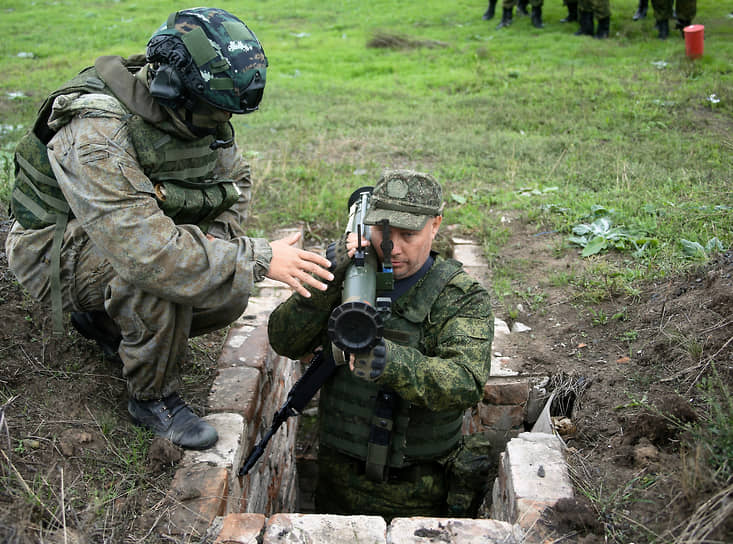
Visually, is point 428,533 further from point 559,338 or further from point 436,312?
point 559,338

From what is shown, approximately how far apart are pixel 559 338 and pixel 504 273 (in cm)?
86

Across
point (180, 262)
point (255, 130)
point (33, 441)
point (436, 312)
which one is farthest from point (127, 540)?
point (255, 130)

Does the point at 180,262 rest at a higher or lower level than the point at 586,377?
higher

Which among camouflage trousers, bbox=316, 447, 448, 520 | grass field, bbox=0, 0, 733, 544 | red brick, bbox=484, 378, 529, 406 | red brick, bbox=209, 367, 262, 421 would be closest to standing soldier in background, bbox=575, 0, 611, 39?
grass field, bbox=0, 0, 733, 544

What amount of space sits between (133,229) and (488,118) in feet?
20.4

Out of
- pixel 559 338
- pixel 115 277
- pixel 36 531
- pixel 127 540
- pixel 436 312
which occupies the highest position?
pixel 115 277

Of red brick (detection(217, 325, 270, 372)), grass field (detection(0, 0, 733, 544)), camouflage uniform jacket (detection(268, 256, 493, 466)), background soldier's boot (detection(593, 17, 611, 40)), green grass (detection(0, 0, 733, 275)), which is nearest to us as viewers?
camouflage uniform jacket (detection(268, 256, 493, 466))

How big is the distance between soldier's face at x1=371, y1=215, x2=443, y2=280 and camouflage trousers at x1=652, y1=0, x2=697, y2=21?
1056 cm

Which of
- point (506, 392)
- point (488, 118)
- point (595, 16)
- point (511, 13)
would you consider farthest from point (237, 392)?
point (511, 13)

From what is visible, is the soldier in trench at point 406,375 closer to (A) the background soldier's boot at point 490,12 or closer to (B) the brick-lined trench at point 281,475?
(B) the brick-lined trench at point 281,475

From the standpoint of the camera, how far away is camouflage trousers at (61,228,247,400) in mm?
2611

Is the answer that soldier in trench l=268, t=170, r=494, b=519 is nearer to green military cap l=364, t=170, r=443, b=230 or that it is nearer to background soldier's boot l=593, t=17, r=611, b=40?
green military cap l=364, t=170, r=443, b=230

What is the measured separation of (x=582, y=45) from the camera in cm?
1114

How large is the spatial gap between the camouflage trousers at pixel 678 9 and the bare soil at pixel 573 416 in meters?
9.14
